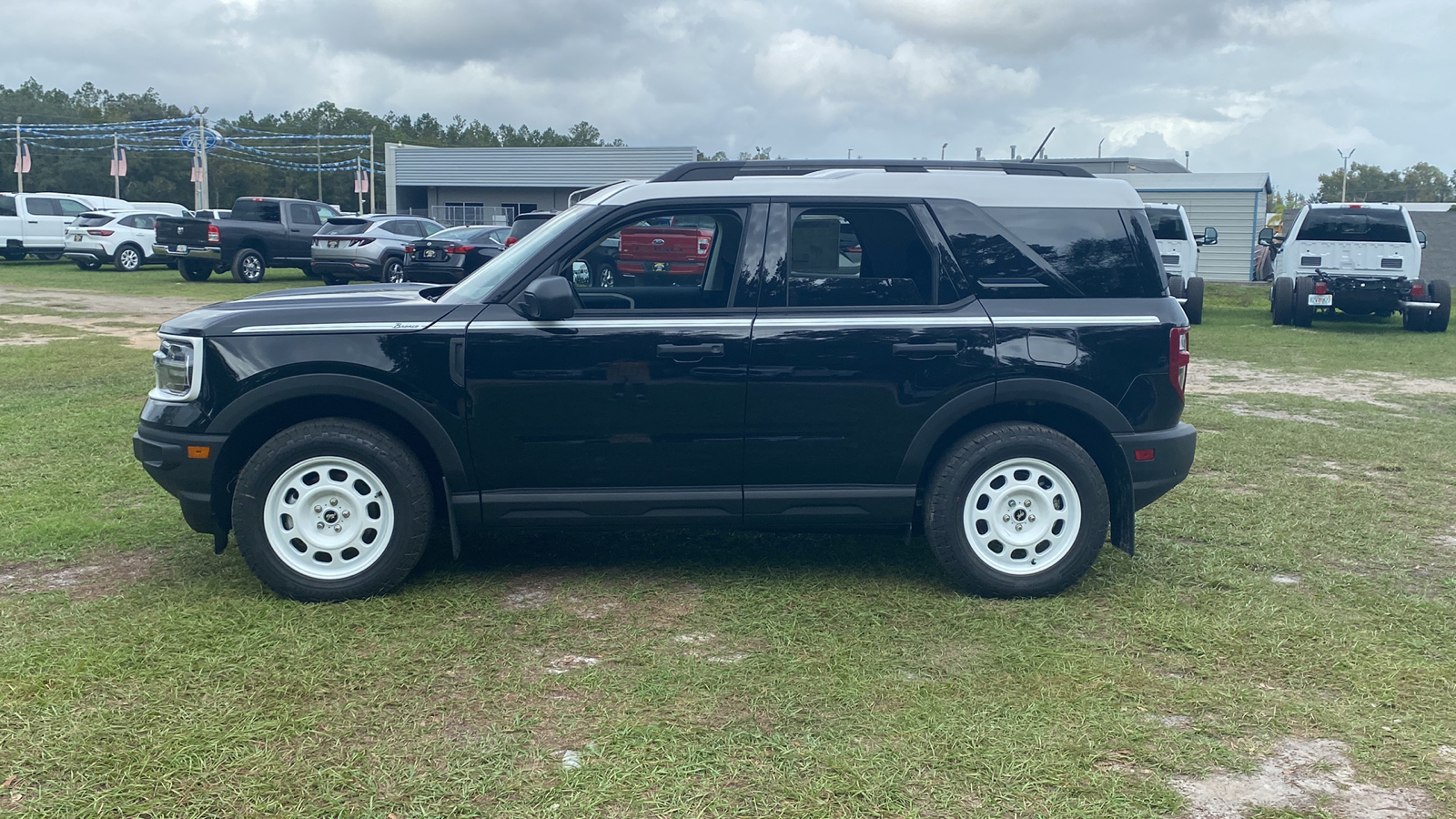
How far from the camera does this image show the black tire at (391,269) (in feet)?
76.6

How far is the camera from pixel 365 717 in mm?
3654

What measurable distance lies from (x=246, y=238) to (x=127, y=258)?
583cm

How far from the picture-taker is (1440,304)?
18469 mm

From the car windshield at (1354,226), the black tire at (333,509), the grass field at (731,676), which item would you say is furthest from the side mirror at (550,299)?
the car windshield at (1354,226)

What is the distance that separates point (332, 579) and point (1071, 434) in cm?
323

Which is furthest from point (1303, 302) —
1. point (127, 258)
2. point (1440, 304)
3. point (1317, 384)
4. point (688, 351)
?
point (127, 258)

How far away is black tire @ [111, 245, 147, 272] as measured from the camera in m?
28.8

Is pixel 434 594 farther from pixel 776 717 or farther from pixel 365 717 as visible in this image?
pixel 776 717

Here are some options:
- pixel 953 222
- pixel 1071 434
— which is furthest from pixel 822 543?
pixel 953 222

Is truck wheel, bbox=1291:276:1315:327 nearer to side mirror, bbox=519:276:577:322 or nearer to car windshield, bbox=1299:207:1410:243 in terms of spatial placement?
car windshield, bbox=1299:207:1410:243

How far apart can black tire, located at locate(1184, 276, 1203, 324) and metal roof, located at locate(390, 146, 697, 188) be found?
1292 inches

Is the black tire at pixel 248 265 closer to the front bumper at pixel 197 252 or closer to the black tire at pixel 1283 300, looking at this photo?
the front bumper at pixel 197 252

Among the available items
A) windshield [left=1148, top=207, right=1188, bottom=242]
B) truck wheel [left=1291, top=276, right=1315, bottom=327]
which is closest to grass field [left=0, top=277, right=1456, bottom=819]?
truck wheel [left=1291, top=276, right=1315, bottom=327]

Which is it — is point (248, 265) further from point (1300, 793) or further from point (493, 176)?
point (493, 176)
